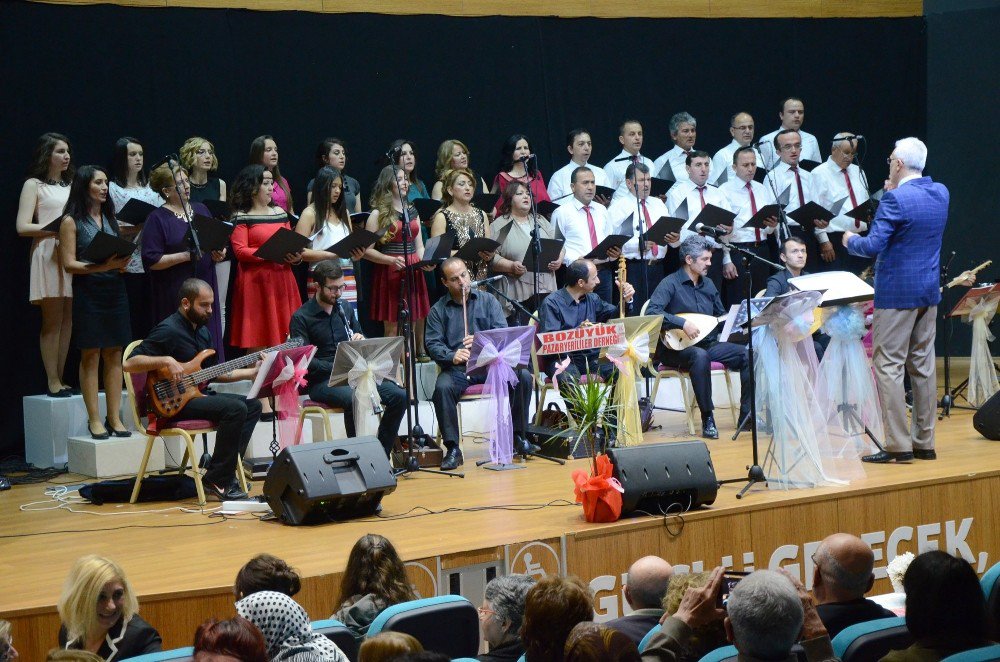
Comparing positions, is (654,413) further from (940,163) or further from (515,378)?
(940,163)

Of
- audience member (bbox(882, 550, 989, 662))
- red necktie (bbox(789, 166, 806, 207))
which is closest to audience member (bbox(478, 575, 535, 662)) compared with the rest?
audience member (bbox(882, 550, 989, 662))

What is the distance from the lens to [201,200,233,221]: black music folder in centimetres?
730

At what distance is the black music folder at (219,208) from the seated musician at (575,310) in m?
1.98

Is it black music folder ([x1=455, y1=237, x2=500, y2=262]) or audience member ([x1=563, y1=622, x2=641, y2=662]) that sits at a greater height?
black music folder ([x1=455, y1=237, x2=500, y2=262])

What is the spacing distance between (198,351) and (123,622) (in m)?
2.76

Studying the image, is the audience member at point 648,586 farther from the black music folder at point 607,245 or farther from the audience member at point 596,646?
the black music folder at point 607,245

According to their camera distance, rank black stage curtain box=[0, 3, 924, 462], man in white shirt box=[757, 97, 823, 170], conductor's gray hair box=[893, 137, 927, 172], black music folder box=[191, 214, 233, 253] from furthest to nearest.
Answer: man in white shirt box=[757, 97, 823, 170] → black stage curtain box=[0, 3, 924, 462] → black music folder box=[191, 214, 233, 253] → conductor's gray hair box=[893, 137, 927, 172]

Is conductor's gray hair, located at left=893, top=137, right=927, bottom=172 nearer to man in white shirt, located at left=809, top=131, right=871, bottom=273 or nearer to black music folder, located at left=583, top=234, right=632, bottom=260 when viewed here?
black music folder, located at left=583, top=234, right=632, bottom=260

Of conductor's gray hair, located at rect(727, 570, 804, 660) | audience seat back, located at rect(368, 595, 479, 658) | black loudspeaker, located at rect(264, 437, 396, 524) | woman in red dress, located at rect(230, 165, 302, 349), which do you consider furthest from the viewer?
woman in red dress, located at rect(230, 165, 302, 349)

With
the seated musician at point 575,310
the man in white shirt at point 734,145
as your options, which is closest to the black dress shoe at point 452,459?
the seated musician at point 575,310

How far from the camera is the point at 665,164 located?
10.0 metres

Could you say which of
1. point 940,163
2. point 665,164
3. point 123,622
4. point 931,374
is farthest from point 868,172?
point 123,622

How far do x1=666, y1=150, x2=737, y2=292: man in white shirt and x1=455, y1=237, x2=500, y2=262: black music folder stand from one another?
2256 mm

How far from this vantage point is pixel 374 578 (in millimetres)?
3789
